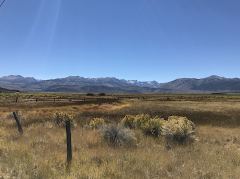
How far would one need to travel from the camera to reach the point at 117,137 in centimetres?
1902

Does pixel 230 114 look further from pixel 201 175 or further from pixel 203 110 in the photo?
pixel 201 175

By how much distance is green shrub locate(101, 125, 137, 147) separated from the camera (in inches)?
736

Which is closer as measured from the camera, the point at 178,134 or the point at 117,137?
the point at 117,137

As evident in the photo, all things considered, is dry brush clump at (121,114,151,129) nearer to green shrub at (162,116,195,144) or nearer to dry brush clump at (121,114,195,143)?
dry brush clump at (121,114,195,143)

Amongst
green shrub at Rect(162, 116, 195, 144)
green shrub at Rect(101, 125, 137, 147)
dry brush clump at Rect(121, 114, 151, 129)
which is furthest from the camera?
dry brush clump at Rect(121, 114, 151, 129)

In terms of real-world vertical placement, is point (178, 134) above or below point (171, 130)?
below

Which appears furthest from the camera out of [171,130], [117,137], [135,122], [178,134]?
[135,122]

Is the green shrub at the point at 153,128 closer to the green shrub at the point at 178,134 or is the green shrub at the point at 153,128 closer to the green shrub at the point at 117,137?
the green shrub at the point at 178,134

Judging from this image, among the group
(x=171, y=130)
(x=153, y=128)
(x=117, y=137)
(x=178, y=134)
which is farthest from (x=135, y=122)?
(x=117, y=137)

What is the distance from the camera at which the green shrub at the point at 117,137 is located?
1870 centimetres

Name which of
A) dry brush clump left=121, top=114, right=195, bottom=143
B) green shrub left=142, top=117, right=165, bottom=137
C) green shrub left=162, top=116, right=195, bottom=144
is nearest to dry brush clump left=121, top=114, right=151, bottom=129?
dry brush clump left=121, top=114, right=195, bottom=143

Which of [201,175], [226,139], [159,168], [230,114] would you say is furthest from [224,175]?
[230,114]

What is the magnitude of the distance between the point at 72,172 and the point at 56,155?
10.3 feet

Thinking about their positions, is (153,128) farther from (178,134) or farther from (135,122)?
(135,122)
